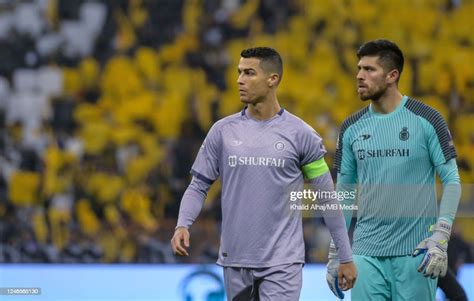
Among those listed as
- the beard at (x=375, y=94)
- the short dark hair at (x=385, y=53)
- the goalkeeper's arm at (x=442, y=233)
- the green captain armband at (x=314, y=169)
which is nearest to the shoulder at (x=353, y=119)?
the beard at (x=375, y=94)

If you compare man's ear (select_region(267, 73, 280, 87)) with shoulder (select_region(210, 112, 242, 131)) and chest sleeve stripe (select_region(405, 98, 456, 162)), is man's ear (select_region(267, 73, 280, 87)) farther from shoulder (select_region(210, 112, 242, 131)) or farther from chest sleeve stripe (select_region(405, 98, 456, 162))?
chest sleeve stripe (select_region(405, 98, 456, 162))

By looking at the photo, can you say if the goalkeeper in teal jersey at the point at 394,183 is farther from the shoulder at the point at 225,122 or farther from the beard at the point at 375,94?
the shoulder at the point at 225,122

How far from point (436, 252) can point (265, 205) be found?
2.59 feet

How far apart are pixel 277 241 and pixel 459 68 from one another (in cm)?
623

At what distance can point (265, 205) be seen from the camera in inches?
192

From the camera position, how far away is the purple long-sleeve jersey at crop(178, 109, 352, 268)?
4.87 m

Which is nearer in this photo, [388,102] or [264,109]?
[264,109]

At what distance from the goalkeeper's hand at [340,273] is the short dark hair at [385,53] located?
903 millimetres

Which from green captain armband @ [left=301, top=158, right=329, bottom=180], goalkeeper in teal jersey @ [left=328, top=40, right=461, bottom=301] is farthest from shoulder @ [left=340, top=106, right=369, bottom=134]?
green captain armband @ [left=301, top=158, right=329, bottom=180]

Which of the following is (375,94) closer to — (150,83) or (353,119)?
(353,119)

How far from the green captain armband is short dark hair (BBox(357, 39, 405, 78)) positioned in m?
0.59

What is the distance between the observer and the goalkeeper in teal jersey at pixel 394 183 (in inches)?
194

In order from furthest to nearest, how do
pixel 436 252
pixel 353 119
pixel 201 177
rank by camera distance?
pixel 353 119
pixel 201 177
pixel 436 252

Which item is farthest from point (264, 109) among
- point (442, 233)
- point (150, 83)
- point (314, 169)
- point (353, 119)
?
point (150, 83)
